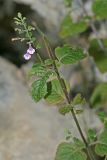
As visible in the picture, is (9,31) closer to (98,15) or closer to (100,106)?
(100,106)

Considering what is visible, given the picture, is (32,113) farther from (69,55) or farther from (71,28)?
(69,55)

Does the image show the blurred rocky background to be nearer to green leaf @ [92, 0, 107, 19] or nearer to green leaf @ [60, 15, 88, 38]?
green leaf @ [60, 15, 88, 38]

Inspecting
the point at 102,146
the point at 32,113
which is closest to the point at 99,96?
the point at 32,113

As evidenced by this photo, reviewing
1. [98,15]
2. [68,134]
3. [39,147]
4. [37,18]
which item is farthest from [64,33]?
[37,18]

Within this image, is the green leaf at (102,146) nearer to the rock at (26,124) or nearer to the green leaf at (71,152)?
the green leaf at (71,152)

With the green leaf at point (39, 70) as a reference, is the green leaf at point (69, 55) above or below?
above

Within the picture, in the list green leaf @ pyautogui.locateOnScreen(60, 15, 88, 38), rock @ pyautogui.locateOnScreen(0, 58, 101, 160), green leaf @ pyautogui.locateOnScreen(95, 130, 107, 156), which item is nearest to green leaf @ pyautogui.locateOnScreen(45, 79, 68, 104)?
green leaf @ pyautogui.locateOnScreen(95, 130, 107, 156)

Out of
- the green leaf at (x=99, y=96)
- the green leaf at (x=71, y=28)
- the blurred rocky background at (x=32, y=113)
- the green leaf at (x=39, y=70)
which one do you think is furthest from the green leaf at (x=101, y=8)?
the green leaf at (x=39, y=70)

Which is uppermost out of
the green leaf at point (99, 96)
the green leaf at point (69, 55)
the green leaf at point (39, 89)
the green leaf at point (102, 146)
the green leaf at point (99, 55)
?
the green leaf at point (99, 55)
